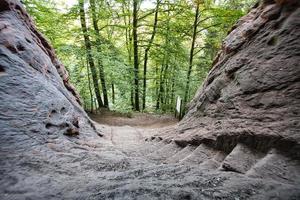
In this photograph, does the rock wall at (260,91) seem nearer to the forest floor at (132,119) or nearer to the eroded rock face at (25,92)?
the eroded rock face at (25,92)

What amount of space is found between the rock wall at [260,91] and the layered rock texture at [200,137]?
0.06 feet

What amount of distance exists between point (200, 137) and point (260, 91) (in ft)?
4.55

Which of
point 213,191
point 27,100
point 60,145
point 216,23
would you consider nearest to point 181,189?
point 213,191

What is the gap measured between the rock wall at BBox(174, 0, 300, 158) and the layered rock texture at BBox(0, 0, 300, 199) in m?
0.02

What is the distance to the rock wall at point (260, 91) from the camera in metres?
3.04

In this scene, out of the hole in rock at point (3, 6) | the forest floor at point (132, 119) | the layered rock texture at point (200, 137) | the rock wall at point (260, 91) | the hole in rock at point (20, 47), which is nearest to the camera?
the layered rock texture at point (200, 137)

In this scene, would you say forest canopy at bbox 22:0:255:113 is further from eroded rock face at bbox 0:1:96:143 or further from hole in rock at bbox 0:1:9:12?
eroded rock face at bbox 0:1:96:143

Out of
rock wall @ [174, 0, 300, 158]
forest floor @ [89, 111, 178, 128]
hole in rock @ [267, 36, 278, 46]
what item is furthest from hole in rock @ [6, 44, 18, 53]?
forest floor @ [89, 111, 178, 128]

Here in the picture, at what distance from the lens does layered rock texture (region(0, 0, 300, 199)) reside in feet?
7.55

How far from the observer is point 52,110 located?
202 inches

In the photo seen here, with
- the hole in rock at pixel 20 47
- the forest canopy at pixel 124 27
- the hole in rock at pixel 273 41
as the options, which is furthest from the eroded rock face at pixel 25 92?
the forest canopy at pixel 124 27

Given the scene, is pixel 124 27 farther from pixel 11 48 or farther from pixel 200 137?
pixel 200 137

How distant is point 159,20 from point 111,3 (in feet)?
12.0

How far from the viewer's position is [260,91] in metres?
3.89
